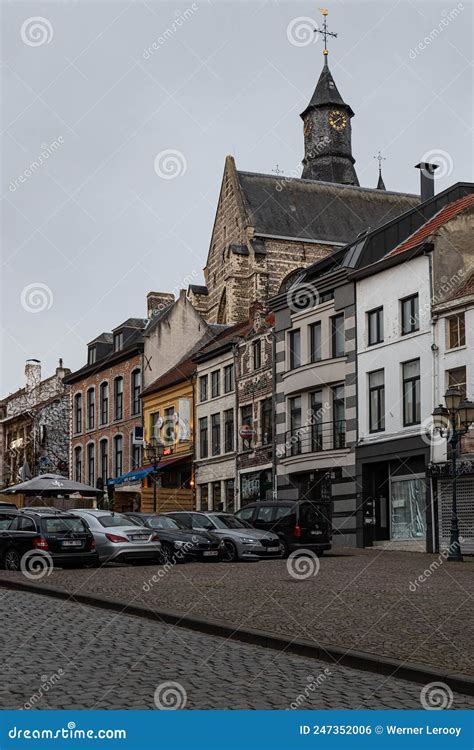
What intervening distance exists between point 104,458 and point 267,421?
723 inches

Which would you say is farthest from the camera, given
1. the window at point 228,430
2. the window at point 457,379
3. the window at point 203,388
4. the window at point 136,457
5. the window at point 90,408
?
the window at point 90,408

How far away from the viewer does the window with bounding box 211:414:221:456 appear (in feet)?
158

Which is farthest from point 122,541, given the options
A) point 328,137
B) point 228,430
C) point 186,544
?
point 328,137

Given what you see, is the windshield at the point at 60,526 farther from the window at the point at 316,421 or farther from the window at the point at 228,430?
the window at the point at 228,430

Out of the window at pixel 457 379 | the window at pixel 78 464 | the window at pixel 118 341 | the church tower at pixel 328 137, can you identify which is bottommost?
the window at pixel 78 464

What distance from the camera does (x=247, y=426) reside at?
45.4 m

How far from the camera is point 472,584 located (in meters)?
20.6

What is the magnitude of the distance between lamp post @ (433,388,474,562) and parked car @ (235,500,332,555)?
380 cm

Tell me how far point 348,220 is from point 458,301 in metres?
34.0

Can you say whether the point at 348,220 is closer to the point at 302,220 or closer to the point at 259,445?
the point at 302,220

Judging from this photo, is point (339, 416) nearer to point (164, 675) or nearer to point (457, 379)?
point (457, 379)

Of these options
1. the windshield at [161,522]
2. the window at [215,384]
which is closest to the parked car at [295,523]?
the windshield at [161,522]

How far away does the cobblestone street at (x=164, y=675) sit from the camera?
8484 millimetres

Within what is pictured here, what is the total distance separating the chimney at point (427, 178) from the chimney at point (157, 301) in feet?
76.5
